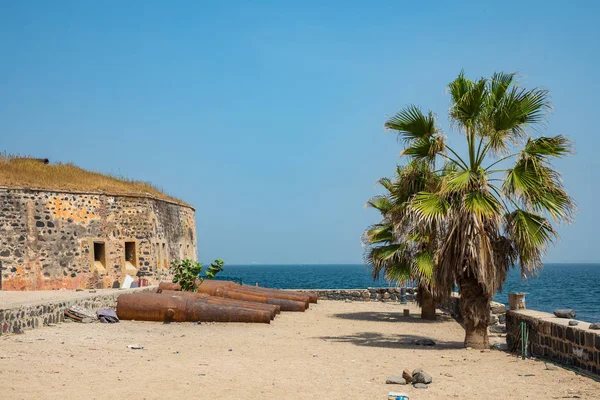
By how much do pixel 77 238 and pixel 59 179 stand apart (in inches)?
99.3

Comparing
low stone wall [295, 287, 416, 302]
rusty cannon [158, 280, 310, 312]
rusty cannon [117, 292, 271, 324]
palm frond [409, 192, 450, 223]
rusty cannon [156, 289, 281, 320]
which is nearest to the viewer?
palm frond [409, 192, 450, 223]

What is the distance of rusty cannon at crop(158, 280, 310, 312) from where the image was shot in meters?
17.9

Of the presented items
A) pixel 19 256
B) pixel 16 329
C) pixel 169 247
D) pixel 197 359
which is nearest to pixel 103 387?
pixel 197 359

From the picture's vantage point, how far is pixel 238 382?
26.8ft

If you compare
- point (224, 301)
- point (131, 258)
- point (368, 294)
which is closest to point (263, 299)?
point (224, 301)

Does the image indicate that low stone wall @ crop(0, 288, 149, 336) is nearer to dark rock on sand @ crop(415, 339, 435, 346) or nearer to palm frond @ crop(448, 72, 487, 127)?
A: dark rock on sand @ crop(415, 339, 435, 346)

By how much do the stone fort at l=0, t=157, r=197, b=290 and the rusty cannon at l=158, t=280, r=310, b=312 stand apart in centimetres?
652

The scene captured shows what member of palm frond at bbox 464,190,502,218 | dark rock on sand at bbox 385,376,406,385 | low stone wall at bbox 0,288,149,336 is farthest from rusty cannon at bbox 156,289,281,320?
dark rock on sand at bbox 385,376,406,385

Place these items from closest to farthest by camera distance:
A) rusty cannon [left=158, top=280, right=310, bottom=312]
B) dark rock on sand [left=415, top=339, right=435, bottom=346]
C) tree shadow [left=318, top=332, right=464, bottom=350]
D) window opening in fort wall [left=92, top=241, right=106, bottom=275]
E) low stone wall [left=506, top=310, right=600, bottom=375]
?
1. low stone wall [left=506, top=310, right=600, bottom=375]
2. tree shadow [left=318, top=332, right=464, bottom=350]
3. dark rock on sand [left=415, top=339, right=435, bottom=346]
4. rusty cannon [left=158, top=280, right=310, bottom=312]
5. window opening in fort wall [left=92, top=241, right=106, bottom=275]

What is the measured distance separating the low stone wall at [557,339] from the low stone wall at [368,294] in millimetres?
13206

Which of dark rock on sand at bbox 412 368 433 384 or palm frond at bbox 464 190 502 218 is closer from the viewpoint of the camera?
dark rock on sand at bbox 412 368 433 384

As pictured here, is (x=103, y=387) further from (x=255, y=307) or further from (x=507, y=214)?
(x=255, y=307)

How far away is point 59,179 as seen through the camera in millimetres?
24297

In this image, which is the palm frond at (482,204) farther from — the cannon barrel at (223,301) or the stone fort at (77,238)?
the stone fort at (77,238)
